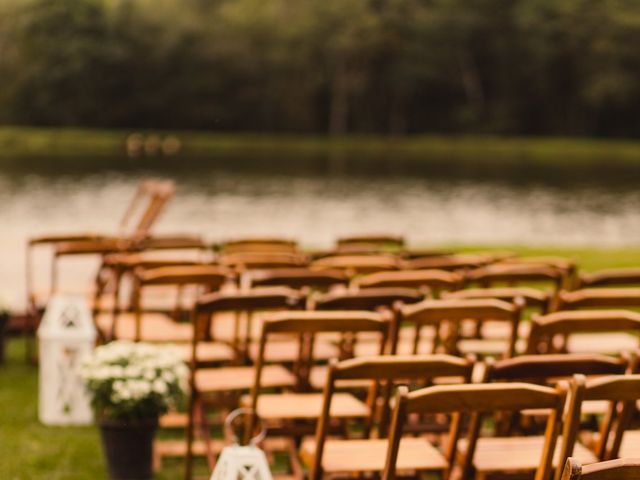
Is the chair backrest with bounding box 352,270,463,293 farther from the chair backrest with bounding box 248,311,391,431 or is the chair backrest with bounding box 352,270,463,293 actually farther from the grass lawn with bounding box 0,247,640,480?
the grass lawn with bounding box 0,247,640,480

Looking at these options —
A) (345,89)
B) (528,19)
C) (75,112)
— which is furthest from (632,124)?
(75,112)

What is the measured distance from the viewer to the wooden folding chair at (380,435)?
13.2ft

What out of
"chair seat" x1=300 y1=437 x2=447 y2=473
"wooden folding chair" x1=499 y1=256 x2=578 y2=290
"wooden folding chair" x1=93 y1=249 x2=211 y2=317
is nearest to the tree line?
"wooden folding chair" x1=93 y1=249 x2=211 y2=317

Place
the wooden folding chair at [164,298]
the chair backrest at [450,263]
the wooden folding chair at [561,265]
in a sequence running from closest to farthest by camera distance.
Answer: the wooden folding chair at [164,298]
the wooden folding chair at [561,265]
the chair backrest at [450,263]

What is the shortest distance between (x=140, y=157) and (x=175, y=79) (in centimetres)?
2384

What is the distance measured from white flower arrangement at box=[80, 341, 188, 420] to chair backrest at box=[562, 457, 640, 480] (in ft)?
9.25

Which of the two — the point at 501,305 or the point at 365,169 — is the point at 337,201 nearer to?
the point at 365,169

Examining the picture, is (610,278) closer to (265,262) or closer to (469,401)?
(265,262)

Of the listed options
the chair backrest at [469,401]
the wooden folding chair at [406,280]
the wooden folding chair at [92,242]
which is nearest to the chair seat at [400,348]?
the wooden folding chair at [406,280]

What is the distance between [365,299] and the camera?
17.8 ft

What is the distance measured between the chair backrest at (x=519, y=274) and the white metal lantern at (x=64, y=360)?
2.24 metres

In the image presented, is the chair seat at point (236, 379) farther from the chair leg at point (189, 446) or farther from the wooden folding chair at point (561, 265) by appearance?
the wooden folding chair at point (561, 265)

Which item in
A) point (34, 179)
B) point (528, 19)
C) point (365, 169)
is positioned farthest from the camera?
point (528, 19)

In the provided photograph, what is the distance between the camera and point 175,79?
81.0 m
